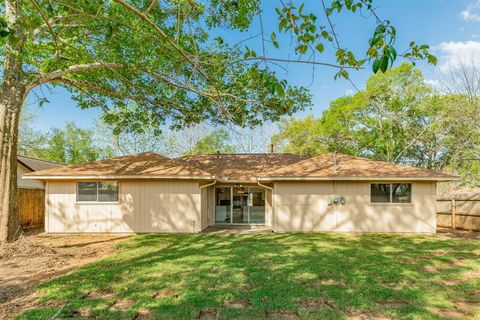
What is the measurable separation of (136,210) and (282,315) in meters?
9.76

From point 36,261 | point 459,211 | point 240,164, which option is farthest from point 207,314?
point 459,211

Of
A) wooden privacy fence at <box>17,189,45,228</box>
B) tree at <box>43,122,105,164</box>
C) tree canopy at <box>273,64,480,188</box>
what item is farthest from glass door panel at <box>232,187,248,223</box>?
tree at <box>43,122,105,164</box>

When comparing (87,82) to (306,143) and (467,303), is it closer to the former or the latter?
(467,303)

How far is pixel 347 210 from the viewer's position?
42.1 ft

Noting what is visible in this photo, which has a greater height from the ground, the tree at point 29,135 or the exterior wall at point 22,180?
the tree at point 29,135

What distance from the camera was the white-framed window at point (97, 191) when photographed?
12812mm

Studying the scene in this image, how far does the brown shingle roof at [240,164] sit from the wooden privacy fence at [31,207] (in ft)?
23.2

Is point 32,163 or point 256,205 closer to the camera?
point 256,205

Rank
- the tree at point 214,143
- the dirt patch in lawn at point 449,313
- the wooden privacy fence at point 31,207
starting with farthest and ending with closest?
the tree at point 214,143, the wooden privacy fence at point 31,207, the dirt patch in lawn at point 449,313

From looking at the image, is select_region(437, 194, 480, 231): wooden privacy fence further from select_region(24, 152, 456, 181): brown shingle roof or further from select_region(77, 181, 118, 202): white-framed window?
select_region(77, 181, 118, 202): white-framed window

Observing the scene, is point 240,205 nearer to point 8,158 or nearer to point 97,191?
point 97,191

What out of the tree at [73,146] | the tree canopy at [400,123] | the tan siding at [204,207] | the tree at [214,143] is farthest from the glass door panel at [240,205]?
the tree at [73,146]

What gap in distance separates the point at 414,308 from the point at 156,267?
5016 millimetres

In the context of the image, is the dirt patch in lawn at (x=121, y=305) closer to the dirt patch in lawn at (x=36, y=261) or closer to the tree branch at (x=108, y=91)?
the dirt patch in lawn at (x=36, y=261)
